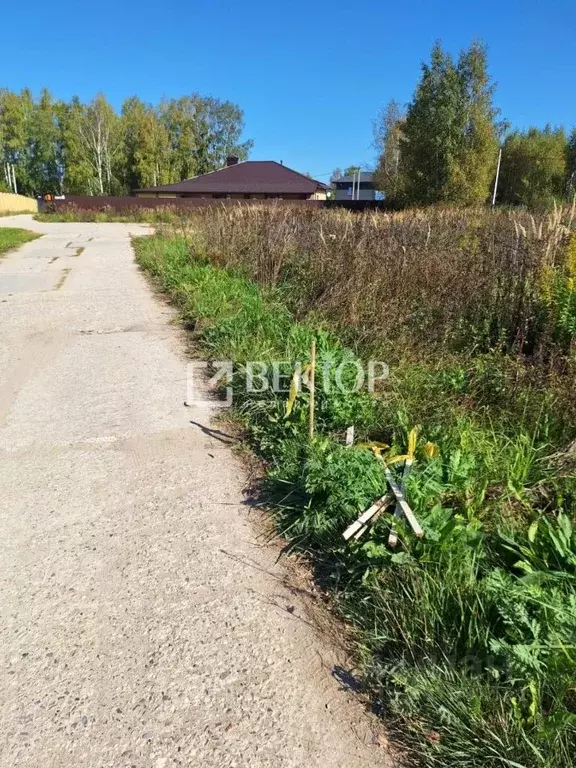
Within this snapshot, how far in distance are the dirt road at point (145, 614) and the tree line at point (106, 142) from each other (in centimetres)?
7080

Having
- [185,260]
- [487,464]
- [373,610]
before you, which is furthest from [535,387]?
[185,260]

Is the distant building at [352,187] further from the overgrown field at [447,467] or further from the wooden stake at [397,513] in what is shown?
the wooden stake at [397,513]

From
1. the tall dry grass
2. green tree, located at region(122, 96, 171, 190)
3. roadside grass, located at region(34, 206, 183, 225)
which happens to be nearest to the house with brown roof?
roadside grass, located at region(34, 206, 183, 225)

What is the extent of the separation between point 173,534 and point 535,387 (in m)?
2.61

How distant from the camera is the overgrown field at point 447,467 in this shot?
66.2 inches

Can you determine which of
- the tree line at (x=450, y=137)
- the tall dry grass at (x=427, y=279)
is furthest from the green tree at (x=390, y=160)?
the tall dry grass at (x=427, y=279)

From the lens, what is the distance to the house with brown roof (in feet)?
165

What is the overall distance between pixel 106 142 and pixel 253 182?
27.5 metres

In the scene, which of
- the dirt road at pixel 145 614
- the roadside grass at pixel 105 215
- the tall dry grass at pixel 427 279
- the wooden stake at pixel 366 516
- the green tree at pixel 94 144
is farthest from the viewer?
the green tree at pixel 94 144

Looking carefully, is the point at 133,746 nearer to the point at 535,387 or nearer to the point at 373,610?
the point at 373,610

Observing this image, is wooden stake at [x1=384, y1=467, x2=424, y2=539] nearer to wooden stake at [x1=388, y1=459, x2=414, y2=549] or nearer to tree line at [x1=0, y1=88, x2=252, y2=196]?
wooden stake at [x1=388, y1=459, x2=414, y2=549]

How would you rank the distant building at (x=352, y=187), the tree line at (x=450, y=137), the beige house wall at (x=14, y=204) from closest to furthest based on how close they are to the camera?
1. the tree line at (x=450, y=137)
2. the beige house wall at (x=14, y=204)
3. the distant building at (x=352, y=187)

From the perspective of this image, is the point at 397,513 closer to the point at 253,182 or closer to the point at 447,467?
the point at 447,467

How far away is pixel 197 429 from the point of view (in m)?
3.99
